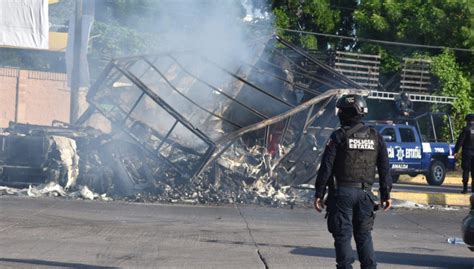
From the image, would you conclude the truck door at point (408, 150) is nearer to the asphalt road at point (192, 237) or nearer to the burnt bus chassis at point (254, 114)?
the burnt bus chassis at point (254, 114)

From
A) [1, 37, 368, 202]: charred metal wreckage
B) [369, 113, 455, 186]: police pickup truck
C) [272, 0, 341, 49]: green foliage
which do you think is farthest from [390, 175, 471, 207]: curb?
[272, 0, 341, 49]: green foliage

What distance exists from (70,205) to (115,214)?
1411 mm

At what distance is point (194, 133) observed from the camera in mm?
15453

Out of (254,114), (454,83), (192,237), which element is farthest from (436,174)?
(192,237)

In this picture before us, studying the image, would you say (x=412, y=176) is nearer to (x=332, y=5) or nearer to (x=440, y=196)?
(x=440, y=196)

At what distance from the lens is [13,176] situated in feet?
54.7

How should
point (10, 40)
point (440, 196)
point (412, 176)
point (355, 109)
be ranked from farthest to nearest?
point (412, 176) < point (10, 40) < point (440, 196) < point (355, 109)

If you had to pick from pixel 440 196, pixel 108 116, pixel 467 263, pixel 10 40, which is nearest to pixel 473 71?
pixel 440 196

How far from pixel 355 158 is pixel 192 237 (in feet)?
14.2

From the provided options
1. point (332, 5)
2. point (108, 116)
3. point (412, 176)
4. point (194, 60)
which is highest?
point (332, 5)

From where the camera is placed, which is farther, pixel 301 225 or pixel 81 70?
pixel 81 70

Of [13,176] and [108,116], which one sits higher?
[108,116]

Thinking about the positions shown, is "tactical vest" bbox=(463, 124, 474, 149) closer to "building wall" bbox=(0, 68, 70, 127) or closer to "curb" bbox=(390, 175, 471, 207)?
"curb" bbox=(390, 175, 471, 207)

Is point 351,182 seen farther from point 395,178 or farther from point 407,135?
point 395,178
